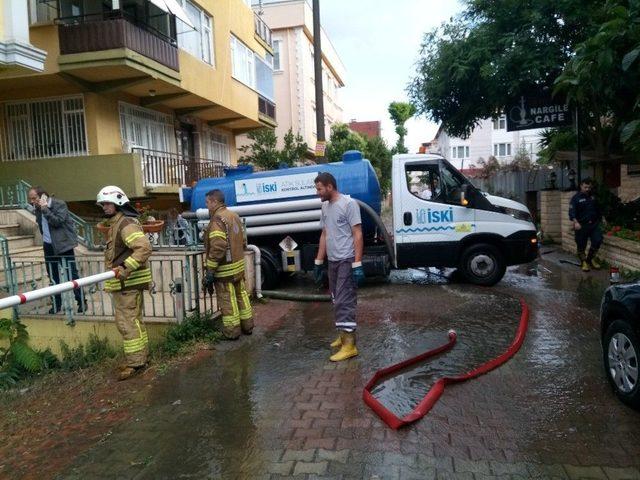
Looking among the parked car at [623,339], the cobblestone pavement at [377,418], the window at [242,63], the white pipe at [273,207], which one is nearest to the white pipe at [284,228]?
the white pipe at [273,207]

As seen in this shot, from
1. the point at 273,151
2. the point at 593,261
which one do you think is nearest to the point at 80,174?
the point at 273,151

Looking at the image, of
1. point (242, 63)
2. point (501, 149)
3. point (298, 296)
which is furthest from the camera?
point (501, 149)

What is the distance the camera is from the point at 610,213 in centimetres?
1189

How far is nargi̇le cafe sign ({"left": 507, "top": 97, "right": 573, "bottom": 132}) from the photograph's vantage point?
1285 centimetres

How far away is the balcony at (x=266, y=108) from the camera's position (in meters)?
20.8

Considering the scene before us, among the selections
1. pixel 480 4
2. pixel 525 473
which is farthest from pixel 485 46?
pixel 525 473

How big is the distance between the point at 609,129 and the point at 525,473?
13400 mm

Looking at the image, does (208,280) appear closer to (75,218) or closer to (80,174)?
(75,218)

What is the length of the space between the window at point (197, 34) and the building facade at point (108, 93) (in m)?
0.03

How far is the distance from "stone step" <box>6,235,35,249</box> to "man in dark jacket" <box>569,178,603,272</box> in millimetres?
10502

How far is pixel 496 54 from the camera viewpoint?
12.2 m

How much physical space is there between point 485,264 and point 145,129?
1019 centimetres

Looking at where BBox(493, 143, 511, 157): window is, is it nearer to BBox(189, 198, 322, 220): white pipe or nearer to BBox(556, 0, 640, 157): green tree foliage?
BBox(556, 0, 640, 157): green tree foliage

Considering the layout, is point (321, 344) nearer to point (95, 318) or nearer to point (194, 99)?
point (95, 318)
